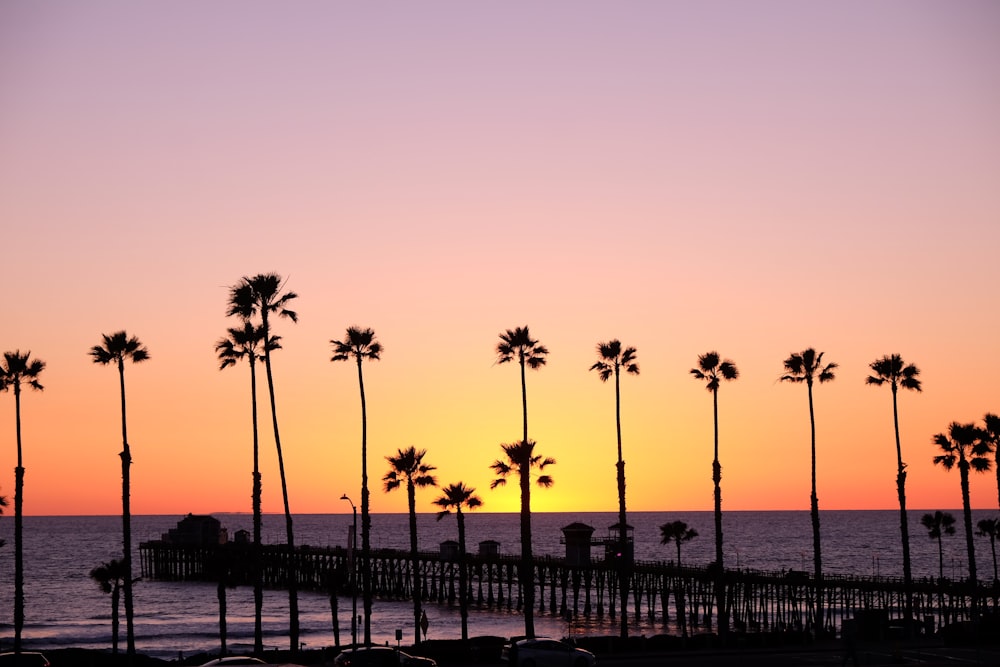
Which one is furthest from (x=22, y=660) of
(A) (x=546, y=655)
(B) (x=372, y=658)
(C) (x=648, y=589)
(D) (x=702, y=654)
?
(C) (x=648, y=589)

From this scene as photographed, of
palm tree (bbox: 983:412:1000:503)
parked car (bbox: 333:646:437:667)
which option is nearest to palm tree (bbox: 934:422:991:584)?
palm tree (bbox: 983:412:1000:503)

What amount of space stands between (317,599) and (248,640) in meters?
46.5

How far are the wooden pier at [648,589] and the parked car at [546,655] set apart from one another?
783 inches

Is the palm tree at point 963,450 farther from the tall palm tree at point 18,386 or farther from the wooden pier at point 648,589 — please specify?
the tall palm tree at point 18,386

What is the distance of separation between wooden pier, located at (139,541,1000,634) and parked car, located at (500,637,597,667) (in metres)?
19.9

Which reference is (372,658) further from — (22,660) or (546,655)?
(22,660)

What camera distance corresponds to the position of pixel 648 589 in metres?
118

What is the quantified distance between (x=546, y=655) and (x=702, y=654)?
10.4m

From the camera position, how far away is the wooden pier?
9400cm

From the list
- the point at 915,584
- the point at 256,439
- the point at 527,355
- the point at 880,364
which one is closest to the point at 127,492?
the point at 256,439

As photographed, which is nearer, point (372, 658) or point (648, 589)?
point (372, 658)

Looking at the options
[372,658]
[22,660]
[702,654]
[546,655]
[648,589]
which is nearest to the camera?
[372,658]

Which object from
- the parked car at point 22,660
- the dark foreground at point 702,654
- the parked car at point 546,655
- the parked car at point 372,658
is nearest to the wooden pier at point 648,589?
the dark foreground at point 702,654

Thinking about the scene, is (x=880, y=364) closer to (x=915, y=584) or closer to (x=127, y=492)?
(x=915, y=584)
